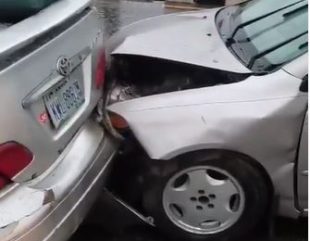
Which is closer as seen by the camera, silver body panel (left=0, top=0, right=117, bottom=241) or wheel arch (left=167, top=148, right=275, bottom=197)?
silver body panel (left=0, top=0, right=117, bottom=241)

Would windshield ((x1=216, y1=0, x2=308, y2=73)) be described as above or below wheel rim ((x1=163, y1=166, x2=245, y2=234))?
above

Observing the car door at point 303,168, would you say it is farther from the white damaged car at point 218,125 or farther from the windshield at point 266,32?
the windshield at point 266,32

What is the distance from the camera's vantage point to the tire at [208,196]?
330 cm

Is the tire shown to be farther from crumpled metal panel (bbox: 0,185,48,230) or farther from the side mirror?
crumpled metal panel (bbox: 0,185,48,230)

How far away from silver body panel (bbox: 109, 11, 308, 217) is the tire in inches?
2.6

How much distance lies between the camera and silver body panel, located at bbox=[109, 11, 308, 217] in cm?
320

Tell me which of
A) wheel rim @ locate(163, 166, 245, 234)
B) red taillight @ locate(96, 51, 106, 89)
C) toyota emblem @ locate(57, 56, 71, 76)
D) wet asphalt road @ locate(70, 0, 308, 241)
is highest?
toyota emblem @ locate(57, 56, 71, 76)

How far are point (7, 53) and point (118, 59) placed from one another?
1.18 metres

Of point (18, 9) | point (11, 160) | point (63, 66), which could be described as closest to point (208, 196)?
point (63, 66)

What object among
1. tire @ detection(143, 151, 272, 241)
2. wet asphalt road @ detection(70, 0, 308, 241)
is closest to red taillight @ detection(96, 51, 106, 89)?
tire @ detection(143, 151, 272, 241)

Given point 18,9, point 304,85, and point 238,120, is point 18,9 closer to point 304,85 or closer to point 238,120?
point 238,120

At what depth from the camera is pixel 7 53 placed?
258 centimetres

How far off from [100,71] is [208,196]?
0.88 meters

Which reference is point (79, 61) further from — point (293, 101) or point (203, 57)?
point (293, 101)
